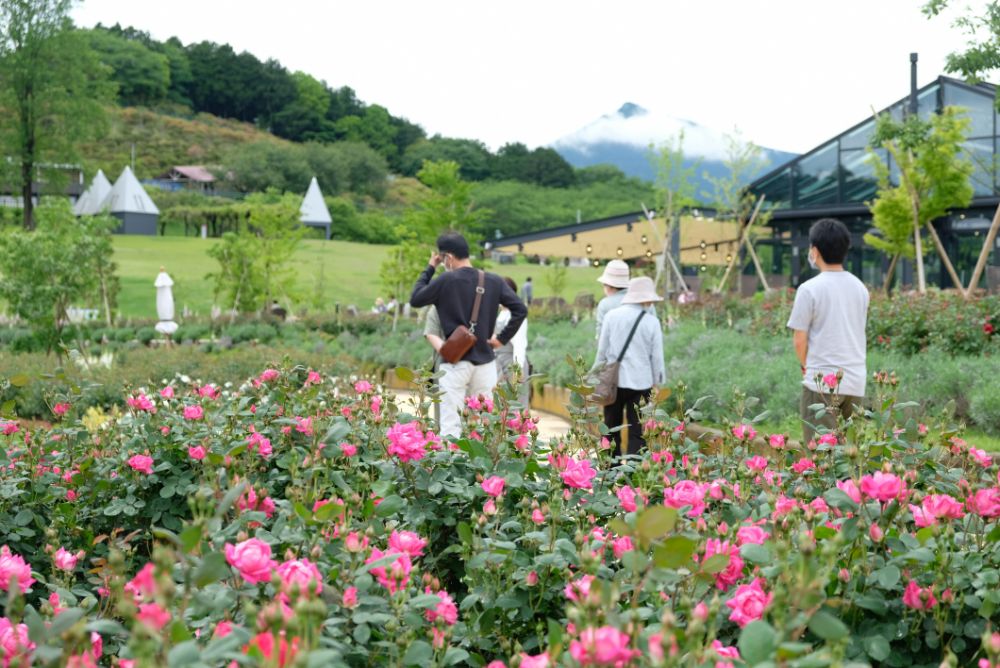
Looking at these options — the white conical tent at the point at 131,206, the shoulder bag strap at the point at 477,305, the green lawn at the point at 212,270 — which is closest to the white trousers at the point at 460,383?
the shoulder bag strap at the point at 477,305

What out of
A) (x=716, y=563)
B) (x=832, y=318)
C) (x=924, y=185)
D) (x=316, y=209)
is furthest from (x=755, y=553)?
(x=316, y=209)

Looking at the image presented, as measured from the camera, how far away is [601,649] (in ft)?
3.49

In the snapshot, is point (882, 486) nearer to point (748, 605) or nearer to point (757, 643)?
point (748, 605)

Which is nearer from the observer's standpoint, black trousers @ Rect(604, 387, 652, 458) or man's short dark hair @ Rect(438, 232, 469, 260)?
man's short dark hair @ Rect(438, 232, 469, 260)

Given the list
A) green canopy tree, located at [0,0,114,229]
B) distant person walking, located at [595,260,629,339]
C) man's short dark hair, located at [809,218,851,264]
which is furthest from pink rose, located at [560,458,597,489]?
green canopy tree, located at [0,0,114,229]

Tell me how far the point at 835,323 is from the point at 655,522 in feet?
10.4

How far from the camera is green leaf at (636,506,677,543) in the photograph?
134 cm

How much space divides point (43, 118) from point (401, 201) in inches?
1655

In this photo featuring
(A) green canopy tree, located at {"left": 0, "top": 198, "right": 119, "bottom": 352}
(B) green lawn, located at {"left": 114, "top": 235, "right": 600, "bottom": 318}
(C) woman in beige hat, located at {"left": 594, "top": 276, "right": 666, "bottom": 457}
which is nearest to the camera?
(C) woman in beige hat, located at {"left": 594, "top": 276, "right": 666, "bottom": 457}

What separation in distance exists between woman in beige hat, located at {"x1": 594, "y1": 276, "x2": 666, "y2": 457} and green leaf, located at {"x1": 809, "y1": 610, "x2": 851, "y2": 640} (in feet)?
14.1

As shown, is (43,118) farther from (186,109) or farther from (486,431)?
(186,109)

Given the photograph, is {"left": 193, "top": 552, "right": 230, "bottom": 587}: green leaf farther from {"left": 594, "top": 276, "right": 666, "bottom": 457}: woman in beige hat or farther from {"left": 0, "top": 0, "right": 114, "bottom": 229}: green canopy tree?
{"left": 0, "top": 0, "right": 114, "bottom": 229}: green canopy tree

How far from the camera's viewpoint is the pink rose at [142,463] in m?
2.73

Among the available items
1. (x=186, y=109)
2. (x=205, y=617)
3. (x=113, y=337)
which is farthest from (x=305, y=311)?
(x=186, y=109)
